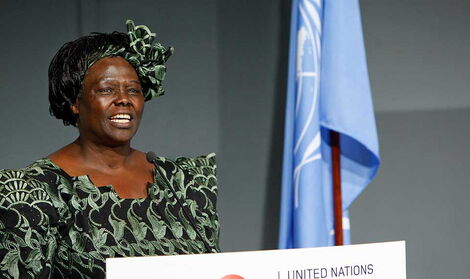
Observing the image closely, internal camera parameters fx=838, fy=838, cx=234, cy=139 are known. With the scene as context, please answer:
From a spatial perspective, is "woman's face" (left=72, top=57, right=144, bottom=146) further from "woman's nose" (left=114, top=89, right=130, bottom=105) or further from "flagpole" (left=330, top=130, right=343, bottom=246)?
"flagpole" (left=330, top=130, right=343, bottom=246)

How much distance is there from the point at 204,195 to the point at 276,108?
1.69 m

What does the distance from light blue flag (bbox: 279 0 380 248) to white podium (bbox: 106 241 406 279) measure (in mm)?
924

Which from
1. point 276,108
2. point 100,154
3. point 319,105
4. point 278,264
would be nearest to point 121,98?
point 100,154

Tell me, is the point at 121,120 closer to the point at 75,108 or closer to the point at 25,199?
the point at 75,108

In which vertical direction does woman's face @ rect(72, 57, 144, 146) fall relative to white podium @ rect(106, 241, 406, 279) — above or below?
above

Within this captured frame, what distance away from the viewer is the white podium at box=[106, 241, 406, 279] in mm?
1433

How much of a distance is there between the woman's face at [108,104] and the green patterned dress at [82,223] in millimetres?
133

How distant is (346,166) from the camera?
272 centimetres

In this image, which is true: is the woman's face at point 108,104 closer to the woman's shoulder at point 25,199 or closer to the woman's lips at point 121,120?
the woman's lips at point 121,120

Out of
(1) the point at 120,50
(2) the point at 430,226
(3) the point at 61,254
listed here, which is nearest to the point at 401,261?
(3) the point at 61,254

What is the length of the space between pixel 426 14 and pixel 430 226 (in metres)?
0.94

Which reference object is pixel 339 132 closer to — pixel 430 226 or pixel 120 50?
pixel 120 50

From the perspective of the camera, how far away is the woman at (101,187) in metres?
1.81

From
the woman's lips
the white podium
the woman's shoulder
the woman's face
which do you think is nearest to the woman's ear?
the woman's face
